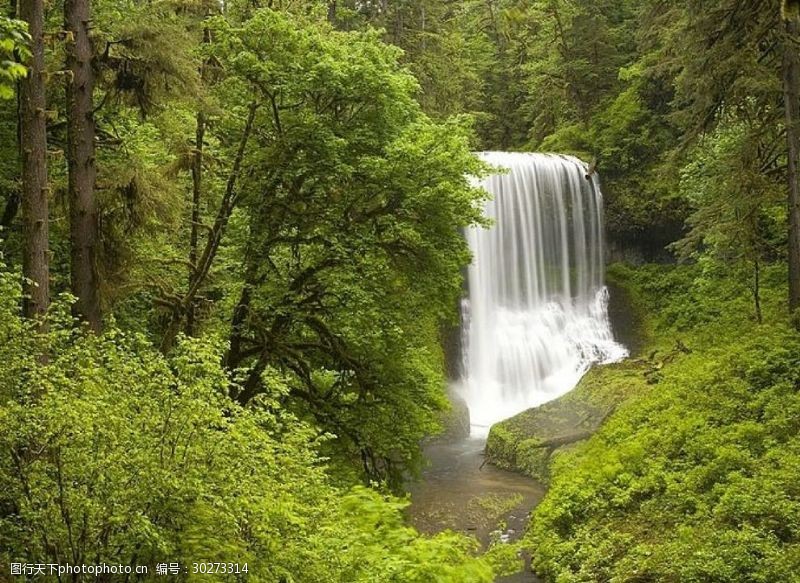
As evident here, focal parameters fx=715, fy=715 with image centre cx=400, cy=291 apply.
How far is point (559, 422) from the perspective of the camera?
18672 millimetres

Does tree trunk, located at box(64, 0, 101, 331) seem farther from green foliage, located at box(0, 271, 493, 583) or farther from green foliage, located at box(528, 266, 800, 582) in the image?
green foliage, located at box(528, 266, 800, 582)

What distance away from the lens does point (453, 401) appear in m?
23.0

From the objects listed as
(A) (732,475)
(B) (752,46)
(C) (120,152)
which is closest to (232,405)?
(C) (120,152)

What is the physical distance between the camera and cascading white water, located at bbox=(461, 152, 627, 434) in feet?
85.9

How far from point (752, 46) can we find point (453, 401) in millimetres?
13294

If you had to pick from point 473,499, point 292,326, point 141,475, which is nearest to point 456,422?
point 473,499

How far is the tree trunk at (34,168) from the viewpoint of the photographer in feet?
23.1

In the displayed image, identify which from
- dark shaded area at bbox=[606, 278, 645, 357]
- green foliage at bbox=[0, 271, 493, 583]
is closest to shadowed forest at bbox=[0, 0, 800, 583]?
green foliage at bbox=[0, 271, 493, 583]

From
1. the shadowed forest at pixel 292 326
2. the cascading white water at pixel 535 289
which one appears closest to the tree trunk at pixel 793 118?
the shadowed forest at pixel 292 326

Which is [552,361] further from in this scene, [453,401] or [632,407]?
[632,407]

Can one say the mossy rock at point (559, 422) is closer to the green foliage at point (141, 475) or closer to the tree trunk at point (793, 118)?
the tree trunk at point (793, 118)

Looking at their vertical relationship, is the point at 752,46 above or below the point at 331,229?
above

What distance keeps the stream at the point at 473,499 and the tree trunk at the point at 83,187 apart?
24.0ft

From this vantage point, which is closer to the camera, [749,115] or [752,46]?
[752,46]
